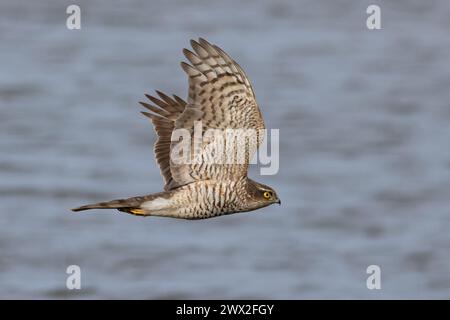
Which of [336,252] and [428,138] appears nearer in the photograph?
[336,252]

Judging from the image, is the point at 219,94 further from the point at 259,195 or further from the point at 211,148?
the point at 259,195

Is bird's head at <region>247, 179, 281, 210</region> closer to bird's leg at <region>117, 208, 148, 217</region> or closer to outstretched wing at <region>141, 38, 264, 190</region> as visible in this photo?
outstretched wing at <region>141, 38, 264, 190</region>

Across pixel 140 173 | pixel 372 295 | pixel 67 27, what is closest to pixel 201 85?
pixel 372 295

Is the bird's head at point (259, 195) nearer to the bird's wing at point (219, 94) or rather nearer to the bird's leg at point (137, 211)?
the bird's wing at point (219, 94)

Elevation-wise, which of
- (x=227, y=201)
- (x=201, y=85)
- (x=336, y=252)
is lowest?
(x=227, y=201)

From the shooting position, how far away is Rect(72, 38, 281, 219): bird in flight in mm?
10352

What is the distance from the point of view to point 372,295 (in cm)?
2044

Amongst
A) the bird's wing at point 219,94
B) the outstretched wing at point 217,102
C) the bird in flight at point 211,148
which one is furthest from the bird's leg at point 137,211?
the bird's wing at point 219,94

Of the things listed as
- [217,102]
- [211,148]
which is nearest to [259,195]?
[211,148]

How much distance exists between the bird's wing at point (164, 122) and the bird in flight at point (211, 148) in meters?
0.35

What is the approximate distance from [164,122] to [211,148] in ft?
3.73

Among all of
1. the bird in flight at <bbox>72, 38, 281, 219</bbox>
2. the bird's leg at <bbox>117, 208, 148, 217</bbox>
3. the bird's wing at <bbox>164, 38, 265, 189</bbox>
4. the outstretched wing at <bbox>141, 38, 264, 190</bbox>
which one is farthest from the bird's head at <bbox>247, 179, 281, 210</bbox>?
the bird's leg at <bbox>117, 208, 148, 217</bbox>

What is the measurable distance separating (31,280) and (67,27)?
53.3ft

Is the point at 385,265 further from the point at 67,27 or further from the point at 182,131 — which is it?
the point at 67,27
